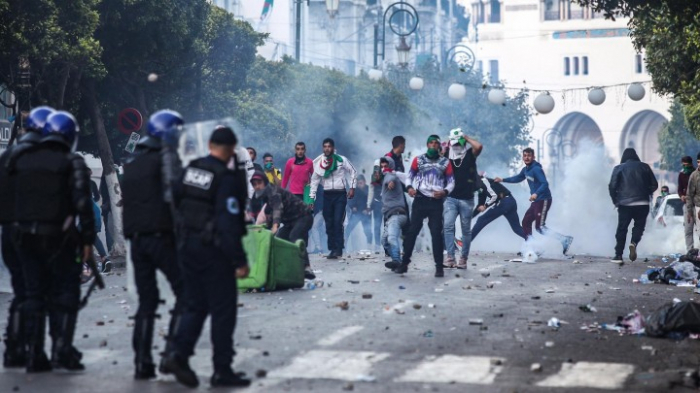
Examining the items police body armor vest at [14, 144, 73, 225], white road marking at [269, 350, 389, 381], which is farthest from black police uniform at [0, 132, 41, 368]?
white road marking at [269, 350, 389, 381]

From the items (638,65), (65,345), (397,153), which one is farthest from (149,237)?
(638,65)

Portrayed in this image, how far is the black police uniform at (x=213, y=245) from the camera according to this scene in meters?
8.69

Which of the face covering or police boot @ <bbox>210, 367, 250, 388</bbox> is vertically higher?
the face covering

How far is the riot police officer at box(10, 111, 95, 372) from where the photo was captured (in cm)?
946

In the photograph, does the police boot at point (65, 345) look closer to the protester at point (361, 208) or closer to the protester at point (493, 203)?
the protester at point (493, 203)

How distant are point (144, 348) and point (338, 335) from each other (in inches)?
95.5

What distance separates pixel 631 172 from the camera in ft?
70.1

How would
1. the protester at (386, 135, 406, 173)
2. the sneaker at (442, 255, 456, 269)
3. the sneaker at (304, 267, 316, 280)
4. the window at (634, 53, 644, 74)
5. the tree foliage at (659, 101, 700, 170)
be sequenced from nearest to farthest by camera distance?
the sneaker at (304, 267, 316, 280)
the sneaker at (442, 255, 456, 269)
the protester at (386, 135, 406, 173)
the tree foliage at (659, 101, 700, 170)
the window at (634, 53, 644, 74)

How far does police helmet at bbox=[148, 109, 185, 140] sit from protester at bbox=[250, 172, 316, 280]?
261 inches

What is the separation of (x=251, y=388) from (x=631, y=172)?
13.7 m

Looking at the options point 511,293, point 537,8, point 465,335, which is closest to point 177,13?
point 511,293

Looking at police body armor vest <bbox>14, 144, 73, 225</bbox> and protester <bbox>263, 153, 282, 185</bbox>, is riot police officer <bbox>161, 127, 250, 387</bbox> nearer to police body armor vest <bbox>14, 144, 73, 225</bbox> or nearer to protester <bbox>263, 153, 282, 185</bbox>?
police body armor vest <bbox>14, 144, 73, 225</bbox>

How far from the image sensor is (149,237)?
30.1ft

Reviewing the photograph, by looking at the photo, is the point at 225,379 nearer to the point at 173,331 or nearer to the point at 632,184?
the point at 173,331
